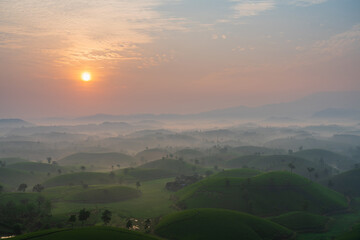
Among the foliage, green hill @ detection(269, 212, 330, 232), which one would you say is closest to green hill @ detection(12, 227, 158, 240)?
the foliage

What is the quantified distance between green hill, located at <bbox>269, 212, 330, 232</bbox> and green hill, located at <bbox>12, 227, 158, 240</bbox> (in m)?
90.3

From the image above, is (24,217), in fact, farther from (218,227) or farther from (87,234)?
(218,227)

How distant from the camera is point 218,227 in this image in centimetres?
14162

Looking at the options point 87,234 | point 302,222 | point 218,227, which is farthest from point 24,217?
point 302,222

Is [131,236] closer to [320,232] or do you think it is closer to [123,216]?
[123,216]

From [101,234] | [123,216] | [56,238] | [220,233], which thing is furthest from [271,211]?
[56,238]

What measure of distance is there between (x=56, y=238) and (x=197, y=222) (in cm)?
7555

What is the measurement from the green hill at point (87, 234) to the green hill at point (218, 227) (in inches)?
1152

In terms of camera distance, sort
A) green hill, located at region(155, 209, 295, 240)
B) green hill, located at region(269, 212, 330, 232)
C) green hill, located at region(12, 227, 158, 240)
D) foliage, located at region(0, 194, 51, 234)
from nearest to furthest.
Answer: green hill, located at region(12, 227, 158, 240) < green hill, located at region(155, 209, 295, 240) < foliage, located at region(0, 194, 51, 234) < green hill, located at region(269, 212, 330, 232)

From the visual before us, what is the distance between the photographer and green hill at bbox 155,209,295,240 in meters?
137

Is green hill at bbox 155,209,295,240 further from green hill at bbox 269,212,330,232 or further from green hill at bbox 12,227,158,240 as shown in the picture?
green hill at bbox 12,227,158,240

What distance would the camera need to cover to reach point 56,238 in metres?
102

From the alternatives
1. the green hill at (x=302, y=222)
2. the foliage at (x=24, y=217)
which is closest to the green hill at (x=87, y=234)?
the foliage at (x=24, y=217)

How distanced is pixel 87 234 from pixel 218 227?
2741 inches
